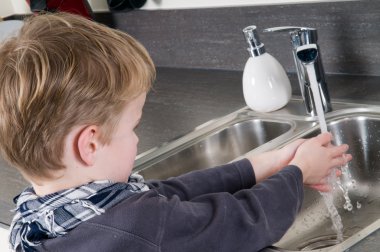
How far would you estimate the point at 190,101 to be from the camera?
5.62ft

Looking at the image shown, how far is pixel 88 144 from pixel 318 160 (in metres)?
0.39

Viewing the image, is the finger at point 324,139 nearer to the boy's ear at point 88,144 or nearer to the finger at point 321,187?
the finger at point 321,187

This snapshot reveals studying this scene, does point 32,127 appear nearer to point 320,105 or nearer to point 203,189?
point 203,189

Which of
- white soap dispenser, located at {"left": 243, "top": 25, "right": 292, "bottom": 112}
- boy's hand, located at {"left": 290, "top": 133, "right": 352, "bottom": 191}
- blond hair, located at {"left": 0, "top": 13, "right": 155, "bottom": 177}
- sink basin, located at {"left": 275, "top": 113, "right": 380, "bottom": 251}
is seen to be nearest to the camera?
blond hair, located at {"left": 0, "top": 13, "right": 155, "bottom": 177}

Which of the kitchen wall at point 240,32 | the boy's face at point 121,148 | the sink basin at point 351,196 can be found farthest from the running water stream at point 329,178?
the boy's face at point 121,148

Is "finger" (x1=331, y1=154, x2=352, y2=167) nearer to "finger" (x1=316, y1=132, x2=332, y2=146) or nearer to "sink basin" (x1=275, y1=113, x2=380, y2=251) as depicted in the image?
"finger" (x1=316, y1=132, x2=332, y2=146)

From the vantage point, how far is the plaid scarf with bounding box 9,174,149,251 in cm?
88

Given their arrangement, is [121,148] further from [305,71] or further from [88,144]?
[305,71]

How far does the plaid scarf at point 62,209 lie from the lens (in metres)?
0.88

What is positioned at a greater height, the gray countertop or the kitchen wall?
the kitchen wall

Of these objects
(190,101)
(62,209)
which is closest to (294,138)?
(190,101)

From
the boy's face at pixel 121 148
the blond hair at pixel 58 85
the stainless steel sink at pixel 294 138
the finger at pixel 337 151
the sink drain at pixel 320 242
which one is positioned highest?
the blond hair at pixel 58 85

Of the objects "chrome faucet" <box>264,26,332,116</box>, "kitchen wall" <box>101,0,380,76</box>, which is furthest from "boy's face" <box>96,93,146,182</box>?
"kitchen wall" <box>101,0,380,76</box>

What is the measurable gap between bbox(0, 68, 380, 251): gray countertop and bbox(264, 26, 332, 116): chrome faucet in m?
0.07
